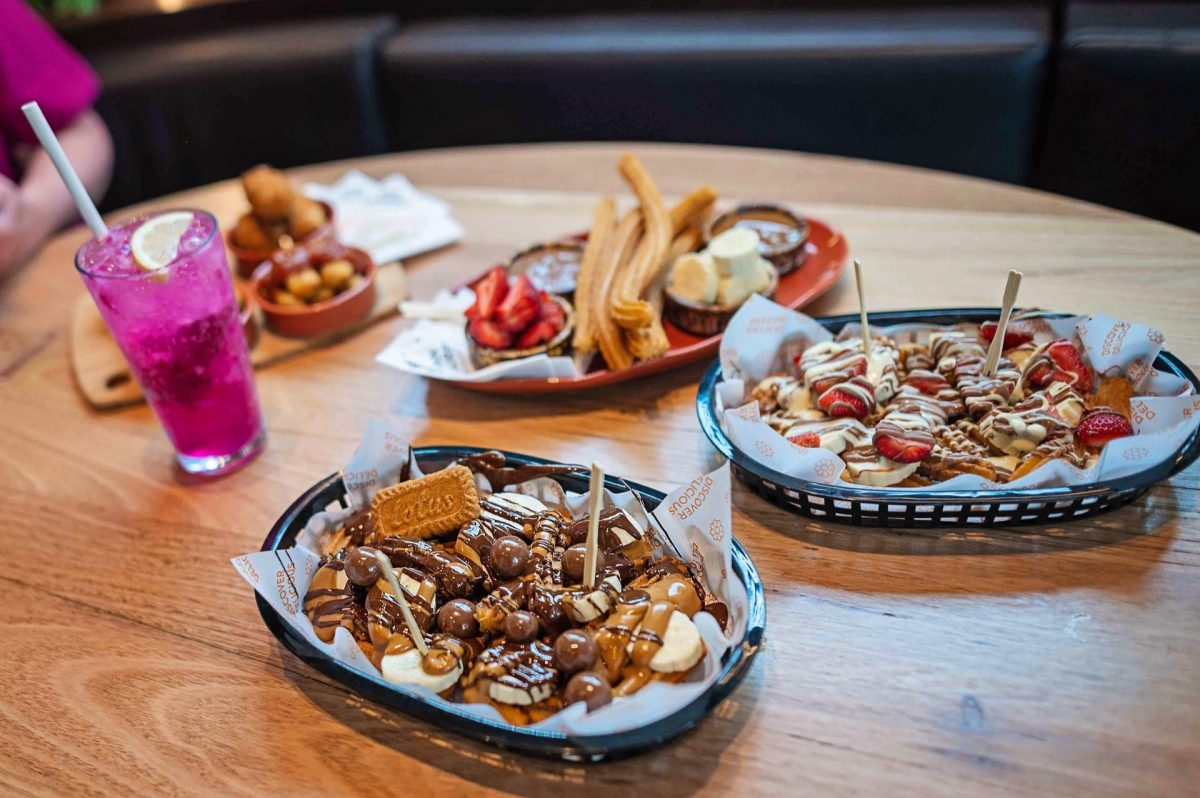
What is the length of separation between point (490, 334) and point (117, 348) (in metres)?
0.79

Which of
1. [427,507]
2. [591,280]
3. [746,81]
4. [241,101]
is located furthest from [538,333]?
[241,101]

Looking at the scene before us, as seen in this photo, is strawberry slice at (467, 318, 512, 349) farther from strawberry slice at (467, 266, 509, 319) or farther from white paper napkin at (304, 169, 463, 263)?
white paper napkin at (304, 169, 463, 263)

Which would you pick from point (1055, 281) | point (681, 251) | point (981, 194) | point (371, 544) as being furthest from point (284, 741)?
point (981, 194)

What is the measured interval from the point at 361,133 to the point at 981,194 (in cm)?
214

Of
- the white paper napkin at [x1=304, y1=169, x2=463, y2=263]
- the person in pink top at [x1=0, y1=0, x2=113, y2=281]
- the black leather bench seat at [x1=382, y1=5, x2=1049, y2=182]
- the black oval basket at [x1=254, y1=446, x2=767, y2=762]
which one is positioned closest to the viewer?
the black oval basket at [x1=254, y1=446, x2=767, y2=762]

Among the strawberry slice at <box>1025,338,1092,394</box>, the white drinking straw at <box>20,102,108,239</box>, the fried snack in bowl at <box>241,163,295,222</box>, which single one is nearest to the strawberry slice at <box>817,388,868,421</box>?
the strawberry slice at <box>1025,338,1092,394</box>

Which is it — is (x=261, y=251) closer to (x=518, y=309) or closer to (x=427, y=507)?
(x=518, y=309)

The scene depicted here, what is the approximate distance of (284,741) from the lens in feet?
3.65

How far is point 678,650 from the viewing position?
3.36 feet

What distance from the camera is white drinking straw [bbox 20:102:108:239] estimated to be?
1307 millimetres

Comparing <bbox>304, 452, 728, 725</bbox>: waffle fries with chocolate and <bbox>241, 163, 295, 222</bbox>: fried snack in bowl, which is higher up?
<bbox>241, 163, 295, 222</bbox>: fried snack in bowl

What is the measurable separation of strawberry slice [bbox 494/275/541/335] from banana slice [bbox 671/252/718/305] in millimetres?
279

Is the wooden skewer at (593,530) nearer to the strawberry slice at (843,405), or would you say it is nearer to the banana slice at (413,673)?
the banana slice at (413,673)

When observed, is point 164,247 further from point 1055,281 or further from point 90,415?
point 1055,281
